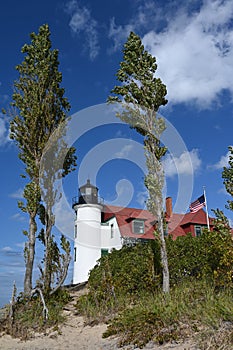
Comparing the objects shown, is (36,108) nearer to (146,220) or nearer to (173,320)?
(173,320)

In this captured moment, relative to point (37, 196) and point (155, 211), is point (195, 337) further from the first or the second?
point (37, 196)

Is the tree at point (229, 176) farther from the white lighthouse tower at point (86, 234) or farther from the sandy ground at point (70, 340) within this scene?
the white lighthouse tower at point (86, 234)

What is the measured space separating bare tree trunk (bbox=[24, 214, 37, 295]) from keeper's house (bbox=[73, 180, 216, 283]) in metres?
12.8

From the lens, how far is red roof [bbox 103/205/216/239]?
85.0ft

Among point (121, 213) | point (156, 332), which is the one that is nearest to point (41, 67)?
point (156, 332)

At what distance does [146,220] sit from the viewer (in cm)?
2694

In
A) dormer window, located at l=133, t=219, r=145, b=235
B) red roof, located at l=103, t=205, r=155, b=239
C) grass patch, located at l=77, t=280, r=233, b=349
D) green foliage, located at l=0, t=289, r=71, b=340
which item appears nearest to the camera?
grass patch, located at l=77, t=280, r=233, b=349

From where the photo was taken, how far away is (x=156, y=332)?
6973 mm

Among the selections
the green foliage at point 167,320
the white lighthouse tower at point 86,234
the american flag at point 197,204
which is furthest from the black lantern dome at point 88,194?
the green foliage at point 167,320

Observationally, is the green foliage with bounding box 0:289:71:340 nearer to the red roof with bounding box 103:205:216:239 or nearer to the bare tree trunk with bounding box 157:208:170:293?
the bare tree trunk with bounding box 157:208:170:293

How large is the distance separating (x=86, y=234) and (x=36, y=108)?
47.6 ft

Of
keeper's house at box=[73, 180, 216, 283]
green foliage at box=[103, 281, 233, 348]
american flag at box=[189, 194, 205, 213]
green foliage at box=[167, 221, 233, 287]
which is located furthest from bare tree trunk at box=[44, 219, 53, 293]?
keeper's house at box=[73, 180, 216, 283]

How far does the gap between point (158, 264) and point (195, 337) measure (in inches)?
257

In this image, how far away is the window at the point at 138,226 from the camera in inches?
1031
